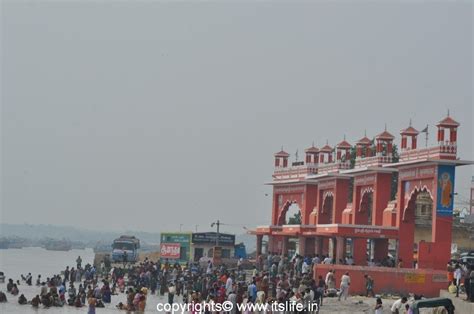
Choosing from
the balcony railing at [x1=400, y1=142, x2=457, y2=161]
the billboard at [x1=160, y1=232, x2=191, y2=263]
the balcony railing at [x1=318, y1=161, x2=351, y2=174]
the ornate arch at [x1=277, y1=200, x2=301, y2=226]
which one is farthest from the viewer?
the billboard at [x1=160, y1=232, x2=191, y2=263]

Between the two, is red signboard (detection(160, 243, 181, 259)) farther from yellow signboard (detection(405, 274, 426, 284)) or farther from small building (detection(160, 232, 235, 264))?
yellow signboard (detection(405, 274, 426, 284))

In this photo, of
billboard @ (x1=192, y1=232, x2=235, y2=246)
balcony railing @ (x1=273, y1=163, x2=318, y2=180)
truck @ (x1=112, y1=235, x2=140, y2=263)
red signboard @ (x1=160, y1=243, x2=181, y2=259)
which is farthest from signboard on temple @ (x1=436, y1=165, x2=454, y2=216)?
truck @ (x1=112, y1=235, x2=140, y2=263)

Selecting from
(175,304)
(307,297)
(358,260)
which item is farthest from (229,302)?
(358,260)

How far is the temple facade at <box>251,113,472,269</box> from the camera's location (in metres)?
43.6

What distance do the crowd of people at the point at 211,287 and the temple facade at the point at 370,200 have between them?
243 cm

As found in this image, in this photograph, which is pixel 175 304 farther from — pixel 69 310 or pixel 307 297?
pixel 307 297

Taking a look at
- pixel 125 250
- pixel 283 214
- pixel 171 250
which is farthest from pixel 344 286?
pixel 125 250

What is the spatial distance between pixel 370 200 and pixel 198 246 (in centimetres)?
1516

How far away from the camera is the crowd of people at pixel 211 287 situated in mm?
36469

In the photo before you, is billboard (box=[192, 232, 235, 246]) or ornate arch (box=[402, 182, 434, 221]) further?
billboard (box=[192, 232, 235, 246])

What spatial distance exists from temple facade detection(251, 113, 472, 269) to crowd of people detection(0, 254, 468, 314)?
95.5 inches

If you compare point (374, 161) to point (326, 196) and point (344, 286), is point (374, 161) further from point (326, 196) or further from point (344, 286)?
point (344, 286)

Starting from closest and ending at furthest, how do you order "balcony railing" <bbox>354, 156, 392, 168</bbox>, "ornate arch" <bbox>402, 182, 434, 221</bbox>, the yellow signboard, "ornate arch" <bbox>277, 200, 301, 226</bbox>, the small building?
the yellow signboard < "ornate arch" <bbox>402, 182, 434, 221</bbox> < "balcony railing" <bbox>354, 156, 392, 168</bbox> < "ornate arch" <bbox>277, 200, 301, 226</bbox> < the small building

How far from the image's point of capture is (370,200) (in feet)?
180
